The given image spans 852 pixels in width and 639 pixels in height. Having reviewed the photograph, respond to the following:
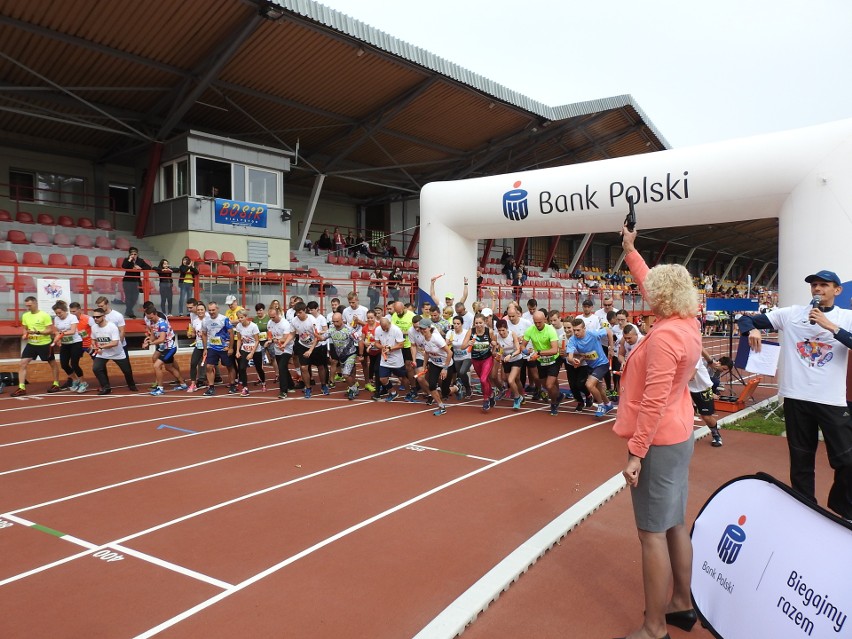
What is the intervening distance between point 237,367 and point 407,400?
3661 millimetres

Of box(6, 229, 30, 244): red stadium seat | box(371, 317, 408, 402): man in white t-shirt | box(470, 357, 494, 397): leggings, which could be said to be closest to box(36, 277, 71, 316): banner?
box(6, 229, 30, 244): red stadium seat

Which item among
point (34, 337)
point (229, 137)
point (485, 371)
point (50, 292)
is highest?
point (229, 137)

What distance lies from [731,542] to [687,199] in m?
8.03

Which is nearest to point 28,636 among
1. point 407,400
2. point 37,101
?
point 407,400

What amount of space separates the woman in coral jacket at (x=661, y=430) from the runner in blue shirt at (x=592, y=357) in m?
6.46

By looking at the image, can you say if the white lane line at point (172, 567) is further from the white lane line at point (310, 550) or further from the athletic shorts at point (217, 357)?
the athletic shorts at point (217, 357)

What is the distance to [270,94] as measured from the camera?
19859mm

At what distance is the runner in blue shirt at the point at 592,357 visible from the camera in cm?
951

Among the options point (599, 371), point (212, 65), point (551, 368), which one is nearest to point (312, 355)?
point (551, 368)

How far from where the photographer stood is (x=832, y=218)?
26.2ft

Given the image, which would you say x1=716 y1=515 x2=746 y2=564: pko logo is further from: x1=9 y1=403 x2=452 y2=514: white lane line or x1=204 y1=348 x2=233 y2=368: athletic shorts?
x1=204 y1=348 x2=233 y2=368: athletic shorts

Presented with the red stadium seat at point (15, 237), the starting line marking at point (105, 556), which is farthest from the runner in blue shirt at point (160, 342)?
the red stadium seat at point (15, 237)

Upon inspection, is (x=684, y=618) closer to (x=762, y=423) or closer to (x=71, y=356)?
(x=762, y=423)

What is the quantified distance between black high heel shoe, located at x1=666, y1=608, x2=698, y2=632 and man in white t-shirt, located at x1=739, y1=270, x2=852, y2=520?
1.86 metres
